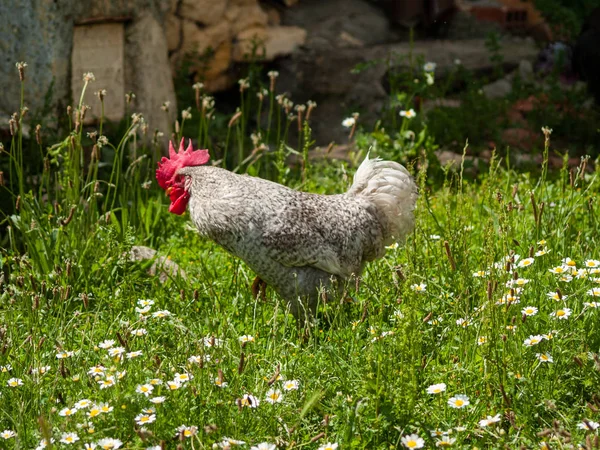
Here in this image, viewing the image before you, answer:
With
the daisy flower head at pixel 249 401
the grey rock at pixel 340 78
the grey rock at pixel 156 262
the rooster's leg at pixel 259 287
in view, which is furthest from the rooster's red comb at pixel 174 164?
the grey rock at pixel 340 78

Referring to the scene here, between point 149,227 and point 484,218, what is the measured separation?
2.23m

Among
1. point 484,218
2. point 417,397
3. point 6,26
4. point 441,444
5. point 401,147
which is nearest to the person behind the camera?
point 441,444

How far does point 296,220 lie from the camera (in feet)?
A: 13.9

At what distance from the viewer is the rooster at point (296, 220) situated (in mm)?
4160

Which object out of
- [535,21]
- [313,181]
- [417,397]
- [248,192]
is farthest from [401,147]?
[535,21]

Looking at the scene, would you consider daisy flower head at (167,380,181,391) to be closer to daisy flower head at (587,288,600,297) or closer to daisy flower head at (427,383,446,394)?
daisy flower head at (427,383,446,394)

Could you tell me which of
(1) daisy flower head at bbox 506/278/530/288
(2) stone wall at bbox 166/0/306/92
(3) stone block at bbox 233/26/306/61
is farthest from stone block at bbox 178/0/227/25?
(1) daisy flower head at bbox 506/278/530/288

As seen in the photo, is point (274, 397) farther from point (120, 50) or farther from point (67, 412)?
point (120, 50)

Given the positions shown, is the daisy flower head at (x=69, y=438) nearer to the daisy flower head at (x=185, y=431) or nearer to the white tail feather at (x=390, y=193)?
the daisy flower head at (x=185, y=431)

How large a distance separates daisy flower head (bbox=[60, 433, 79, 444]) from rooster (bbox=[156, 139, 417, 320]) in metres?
1.34

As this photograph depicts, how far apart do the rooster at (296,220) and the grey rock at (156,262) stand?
0.50 m

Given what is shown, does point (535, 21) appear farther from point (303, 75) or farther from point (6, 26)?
point (6, 26)

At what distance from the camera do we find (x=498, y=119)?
7785 mm

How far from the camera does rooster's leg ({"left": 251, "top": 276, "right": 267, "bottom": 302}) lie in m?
4.60
